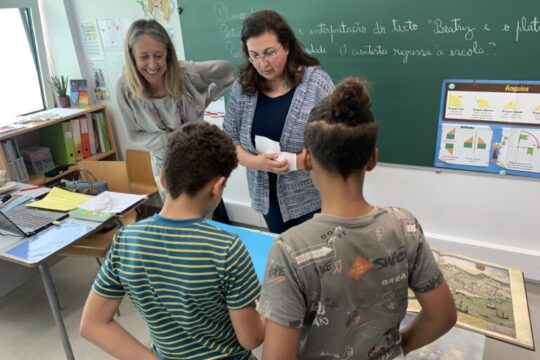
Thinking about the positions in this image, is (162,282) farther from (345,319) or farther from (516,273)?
(516,273)

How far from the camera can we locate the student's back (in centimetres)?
86

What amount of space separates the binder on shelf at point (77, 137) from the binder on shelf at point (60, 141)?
3cm

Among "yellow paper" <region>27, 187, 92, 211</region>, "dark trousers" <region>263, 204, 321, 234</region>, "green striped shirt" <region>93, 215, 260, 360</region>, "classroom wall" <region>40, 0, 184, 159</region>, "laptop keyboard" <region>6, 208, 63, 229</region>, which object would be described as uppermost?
"classroom wall" <region>40, 0, 184, 159</region>

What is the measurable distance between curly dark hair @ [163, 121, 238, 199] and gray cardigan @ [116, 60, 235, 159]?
1.25 meters

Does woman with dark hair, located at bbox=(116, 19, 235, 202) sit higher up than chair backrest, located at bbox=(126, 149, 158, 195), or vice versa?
woman with dark hair, located at bbox=(116, 19, 235, 202)

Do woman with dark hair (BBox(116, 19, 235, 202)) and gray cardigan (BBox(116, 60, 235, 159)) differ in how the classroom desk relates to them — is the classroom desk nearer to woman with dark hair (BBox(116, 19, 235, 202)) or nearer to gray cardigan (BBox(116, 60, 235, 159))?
woman with dark hair (BBox(116, 19, 235, 202))

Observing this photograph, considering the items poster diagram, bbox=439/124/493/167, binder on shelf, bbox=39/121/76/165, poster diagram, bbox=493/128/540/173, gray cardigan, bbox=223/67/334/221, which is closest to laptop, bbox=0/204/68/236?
gray cardigan, bbox=223/67/334/221

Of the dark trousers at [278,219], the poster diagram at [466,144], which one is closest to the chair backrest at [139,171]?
the dark trousers at [278,219]

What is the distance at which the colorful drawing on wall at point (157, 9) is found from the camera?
3.16 metres

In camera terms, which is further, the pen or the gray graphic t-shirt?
the pen

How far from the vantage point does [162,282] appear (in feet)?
3.22

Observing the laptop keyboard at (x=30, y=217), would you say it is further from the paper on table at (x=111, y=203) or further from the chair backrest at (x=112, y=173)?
the chair backrest at (x=112, y=173)

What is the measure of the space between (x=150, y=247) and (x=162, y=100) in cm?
145

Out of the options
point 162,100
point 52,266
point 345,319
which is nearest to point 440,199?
point 162,100
